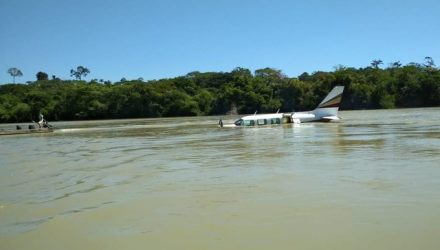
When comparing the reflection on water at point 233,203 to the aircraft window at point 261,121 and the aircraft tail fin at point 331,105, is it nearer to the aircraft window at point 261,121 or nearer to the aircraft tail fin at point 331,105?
the aircraft window at point 261,121

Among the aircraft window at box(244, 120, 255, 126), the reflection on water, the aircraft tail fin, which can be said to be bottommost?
the reflection on water

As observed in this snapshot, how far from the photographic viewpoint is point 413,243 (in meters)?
5.93

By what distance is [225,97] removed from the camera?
10225 cm

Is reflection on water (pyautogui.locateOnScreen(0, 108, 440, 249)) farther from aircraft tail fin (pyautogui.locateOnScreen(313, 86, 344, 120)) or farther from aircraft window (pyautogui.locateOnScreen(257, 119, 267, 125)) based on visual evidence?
aircraft tail fin (pyautogui.locateOnScreen(313, 86, 344, 120))

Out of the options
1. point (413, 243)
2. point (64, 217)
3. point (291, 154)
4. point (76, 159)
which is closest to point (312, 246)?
point (413, 243)

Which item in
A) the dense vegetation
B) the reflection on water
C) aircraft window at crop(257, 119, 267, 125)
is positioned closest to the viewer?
the reflection on water

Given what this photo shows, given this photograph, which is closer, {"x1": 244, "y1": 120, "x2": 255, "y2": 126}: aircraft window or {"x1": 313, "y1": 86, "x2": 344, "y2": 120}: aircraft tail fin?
{"x1": 244, "y1": 120, "x2": 255, "y2": 126}: aircraft window

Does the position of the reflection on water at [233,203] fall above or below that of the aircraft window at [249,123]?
below

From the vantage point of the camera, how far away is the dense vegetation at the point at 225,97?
A: 93.3 meters

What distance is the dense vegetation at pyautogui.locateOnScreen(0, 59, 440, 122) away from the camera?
306ft

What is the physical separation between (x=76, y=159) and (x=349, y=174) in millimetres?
11074

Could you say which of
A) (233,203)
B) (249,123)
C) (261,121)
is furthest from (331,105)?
(233,203)

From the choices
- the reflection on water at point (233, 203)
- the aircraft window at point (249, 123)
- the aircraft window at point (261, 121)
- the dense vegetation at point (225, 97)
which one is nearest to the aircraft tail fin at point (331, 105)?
the aircraft window at point (261, 121)

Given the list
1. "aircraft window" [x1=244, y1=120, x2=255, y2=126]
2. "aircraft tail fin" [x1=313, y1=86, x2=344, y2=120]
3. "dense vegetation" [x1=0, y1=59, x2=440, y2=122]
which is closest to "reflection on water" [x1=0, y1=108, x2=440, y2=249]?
"aircraft window" [x1=244, y1=120, x2=255, y2=126]
